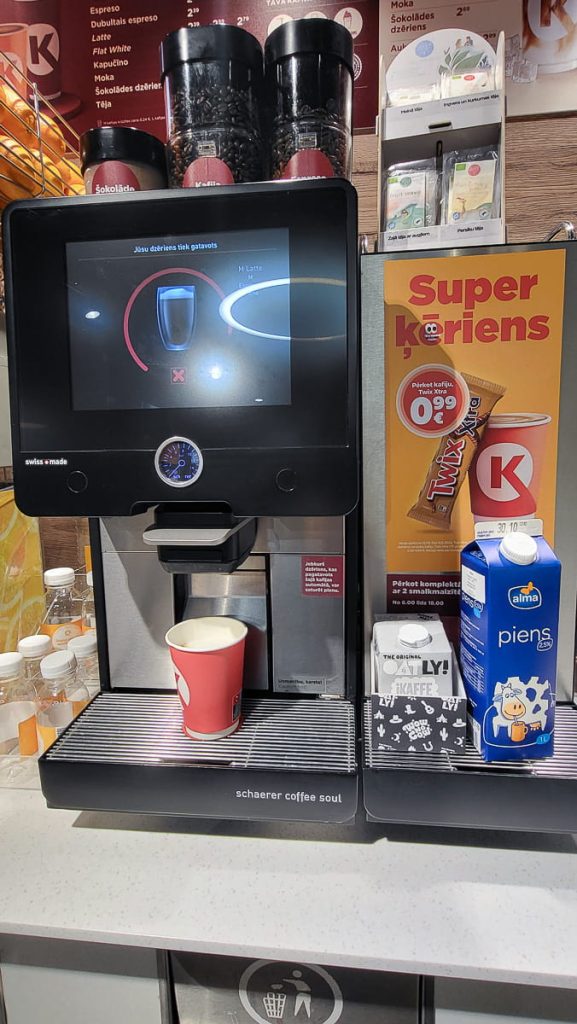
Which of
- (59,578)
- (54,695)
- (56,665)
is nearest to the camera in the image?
(56,665)

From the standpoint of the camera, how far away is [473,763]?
74 centimetres

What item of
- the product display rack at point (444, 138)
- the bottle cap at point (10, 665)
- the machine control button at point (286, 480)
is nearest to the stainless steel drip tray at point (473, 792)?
the machine control button at point (286, 480)

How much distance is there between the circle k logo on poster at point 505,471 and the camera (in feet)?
2.83

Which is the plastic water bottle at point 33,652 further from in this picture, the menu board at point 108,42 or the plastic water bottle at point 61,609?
the menu board at point 108,42

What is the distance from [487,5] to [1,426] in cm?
135

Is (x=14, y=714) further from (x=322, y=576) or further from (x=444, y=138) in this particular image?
(x=444, y=138)

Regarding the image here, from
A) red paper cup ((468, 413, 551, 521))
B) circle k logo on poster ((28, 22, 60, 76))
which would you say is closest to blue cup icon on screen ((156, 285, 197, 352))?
red paper cup ((468, 413, 551, 521))

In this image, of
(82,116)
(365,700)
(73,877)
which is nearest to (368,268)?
(365,700)

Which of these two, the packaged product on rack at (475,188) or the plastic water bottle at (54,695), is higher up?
the packaged product on rack at (475,188)

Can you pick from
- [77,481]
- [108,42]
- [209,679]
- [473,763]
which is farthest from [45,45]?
[473,763]

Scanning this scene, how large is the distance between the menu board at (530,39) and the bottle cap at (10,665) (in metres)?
1.38

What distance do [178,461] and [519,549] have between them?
416 mm

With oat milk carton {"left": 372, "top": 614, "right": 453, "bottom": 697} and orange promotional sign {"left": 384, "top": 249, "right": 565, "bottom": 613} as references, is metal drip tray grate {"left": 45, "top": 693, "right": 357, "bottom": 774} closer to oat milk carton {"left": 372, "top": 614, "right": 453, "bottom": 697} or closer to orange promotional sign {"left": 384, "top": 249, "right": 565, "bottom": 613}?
oat milk carton {"left": 372, "top": 614, "right": 453, "bottom": 697}

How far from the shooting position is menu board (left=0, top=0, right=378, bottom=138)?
1.34 metres
